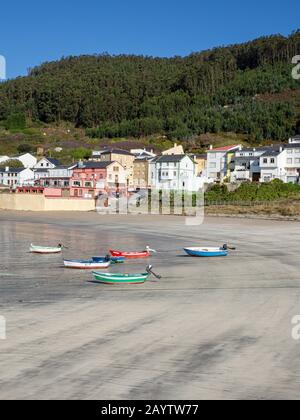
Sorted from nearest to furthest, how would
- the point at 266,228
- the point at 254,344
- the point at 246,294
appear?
1. the point at 254,344
2. the point at 246,294
3. the point at 266,228

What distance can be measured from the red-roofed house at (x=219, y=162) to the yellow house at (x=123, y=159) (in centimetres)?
1133

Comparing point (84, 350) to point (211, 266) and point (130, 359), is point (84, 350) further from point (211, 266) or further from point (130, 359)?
point (211, 266)

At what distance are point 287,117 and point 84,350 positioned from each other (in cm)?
10585

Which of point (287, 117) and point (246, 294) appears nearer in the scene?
point (246, 294)

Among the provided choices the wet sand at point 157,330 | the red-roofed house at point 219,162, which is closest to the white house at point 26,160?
the red-roofed house at point 219,162

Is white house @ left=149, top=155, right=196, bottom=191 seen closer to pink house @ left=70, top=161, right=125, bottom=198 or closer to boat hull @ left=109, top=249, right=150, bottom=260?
pink house @ left=70, top=161, right=125, bottom=198

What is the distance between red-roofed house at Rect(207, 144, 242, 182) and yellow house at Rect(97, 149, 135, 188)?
11331 millimetres

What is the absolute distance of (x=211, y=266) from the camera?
80.5 feet

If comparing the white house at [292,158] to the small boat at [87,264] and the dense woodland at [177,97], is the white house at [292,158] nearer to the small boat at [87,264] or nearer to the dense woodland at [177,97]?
the dense woodland at [177,97]

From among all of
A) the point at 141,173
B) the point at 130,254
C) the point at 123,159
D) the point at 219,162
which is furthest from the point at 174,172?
the point at 130,254

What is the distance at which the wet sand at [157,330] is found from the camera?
9.45 meters

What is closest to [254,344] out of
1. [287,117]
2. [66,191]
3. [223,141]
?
[66,191]

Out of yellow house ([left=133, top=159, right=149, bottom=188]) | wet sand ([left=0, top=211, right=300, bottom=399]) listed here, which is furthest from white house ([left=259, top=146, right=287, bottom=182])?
wet sand ([left=0, top=211, right=300, bottom=399])
